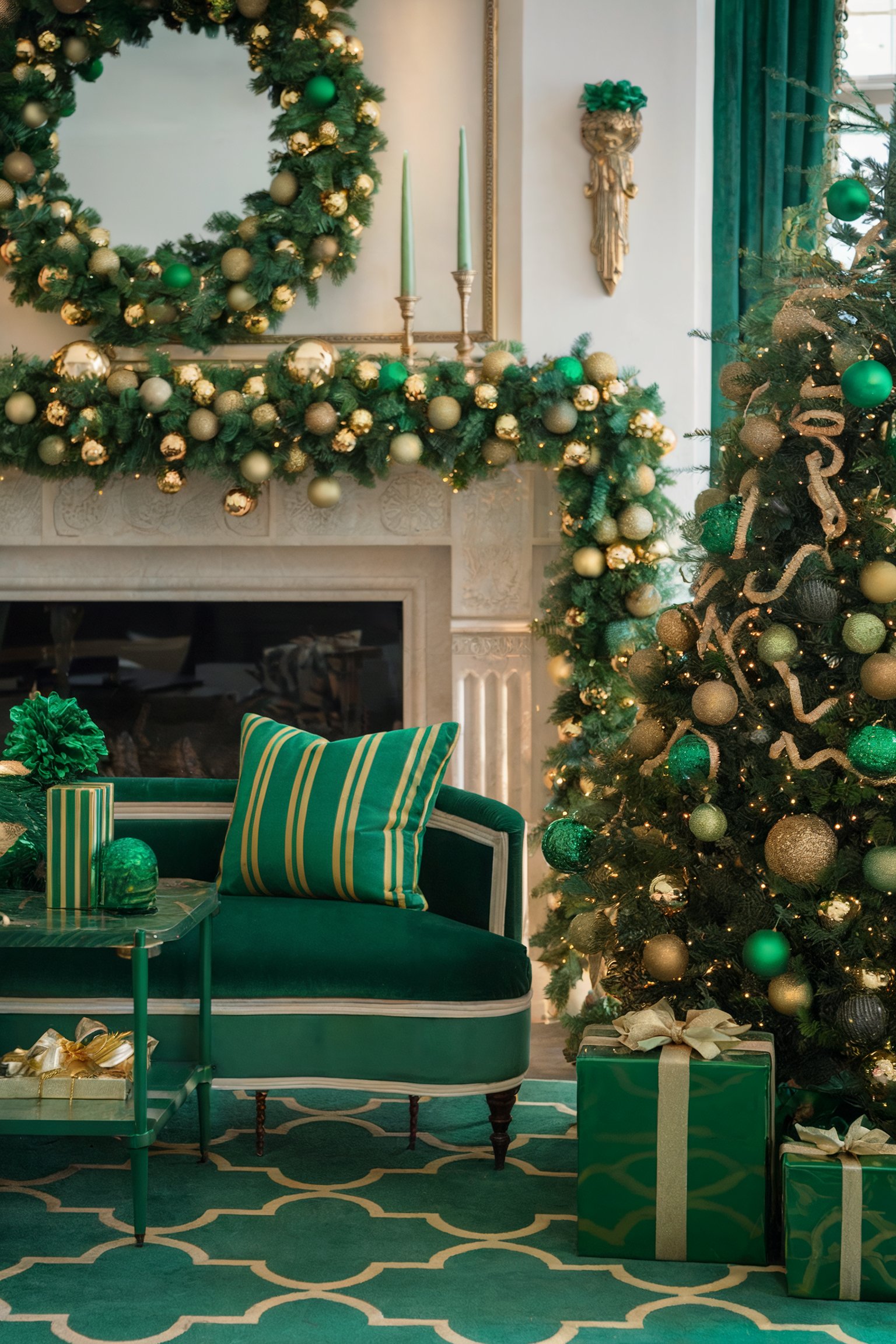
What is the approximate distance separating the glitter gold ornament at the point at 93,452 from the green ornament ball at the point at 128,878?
149 cm

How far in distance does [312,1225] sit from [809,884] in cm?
103

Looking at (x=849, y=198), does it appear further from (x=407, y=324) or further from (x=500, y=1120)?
(x=500, y=1120)

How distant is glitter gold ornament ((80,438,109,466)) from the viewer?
3488 mm

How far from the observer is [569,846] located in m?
2.58

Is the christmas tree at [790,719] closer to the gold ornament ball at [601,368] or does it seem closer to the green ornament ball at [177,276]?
the gold ornament ball at [601,368]

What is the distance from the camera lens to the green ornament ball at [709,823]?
2.31 m

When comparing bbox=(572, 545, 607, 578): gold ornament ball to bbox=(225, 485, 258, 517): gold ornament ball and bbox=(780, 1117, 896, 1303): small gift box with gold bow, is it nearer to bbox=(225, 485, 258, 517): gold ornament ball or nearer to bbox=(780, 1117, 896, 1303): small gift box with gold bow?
bbox=(225, 485, 258, 517): gold ornament ball

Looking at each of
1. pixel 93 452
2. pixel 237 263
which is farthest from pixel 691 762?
pixel 237 263

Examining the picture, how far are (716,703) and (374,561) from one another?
1783mm

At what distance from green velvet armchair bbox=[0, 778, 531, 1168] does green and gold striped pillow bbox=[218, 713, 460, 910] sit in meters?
0.14

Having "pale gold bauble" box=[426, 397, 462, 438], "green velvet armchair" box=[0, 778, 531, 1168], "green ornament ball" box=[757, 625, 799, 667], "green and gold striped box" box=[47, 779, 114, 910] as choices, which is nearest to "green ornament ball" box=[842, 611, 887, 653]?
"green ornament ball" box=[757, 625, 799, 667]

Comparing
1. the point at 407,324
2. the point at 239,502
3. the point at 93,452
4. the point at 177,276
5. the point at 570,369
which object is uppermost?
the point at 177,276

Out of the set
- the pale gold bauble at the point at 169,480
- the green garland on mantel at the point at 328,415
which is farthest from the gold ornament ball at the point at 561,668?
the pale gold bauble at the point at 169,480

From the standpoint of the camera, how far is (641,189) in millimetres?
3670
